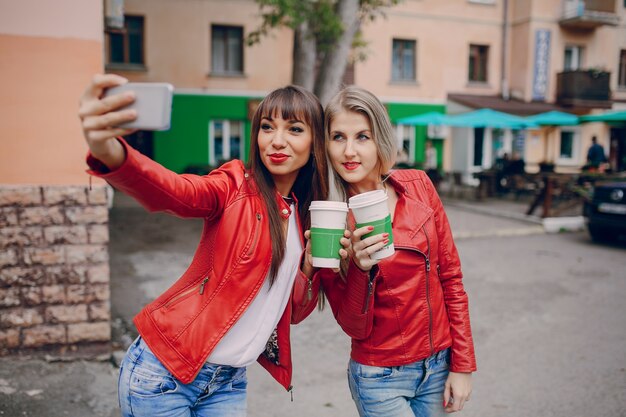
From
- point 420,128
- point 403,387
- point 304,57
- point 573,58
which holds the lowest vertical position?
point 403,387

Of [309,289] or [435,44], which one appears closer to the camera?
[309,289]

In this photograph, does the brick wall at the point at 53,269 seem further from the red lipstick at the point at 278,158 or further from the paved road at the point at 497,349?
the red lipstick at the point at 278,158

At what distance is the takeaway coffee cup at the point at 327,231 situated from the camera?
1.91 m

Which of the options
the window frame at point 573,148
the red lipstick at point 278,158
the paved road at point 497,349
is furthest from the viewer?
the window frame at point 573,148

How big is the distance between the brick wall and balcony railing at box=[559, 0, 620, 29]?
24123mm

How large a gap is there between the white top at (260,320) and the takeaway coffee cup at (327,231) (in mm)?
222

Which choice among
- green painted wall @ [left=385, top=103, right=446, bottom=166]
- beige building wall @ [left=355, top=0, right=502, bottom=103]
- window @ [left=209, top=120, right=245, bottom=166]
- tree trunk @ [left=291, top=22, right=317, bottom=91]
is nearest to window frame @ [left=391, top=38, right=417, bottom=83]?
beige building wall @ [left=355, top=0, right=502, bottom=103]

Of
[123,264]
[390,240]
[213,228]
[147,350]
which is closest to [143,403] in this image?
[147,350]

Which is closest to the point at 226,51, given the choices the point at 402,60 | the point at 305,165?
the point at 402,60

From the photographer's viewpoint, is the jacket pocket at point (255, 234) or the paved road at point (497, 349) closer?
the jacket pocket at point (255, 234)

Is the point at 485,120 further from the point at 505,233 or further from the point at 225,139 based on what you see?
the point at 225,139

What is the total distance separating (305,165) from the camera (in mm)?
2277

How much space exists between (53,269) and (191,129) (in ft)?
52.8

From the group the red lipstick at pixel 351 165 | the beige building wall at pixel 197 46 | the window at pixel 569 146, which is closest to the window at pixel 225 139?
the beige building wall at pixel 197 46
